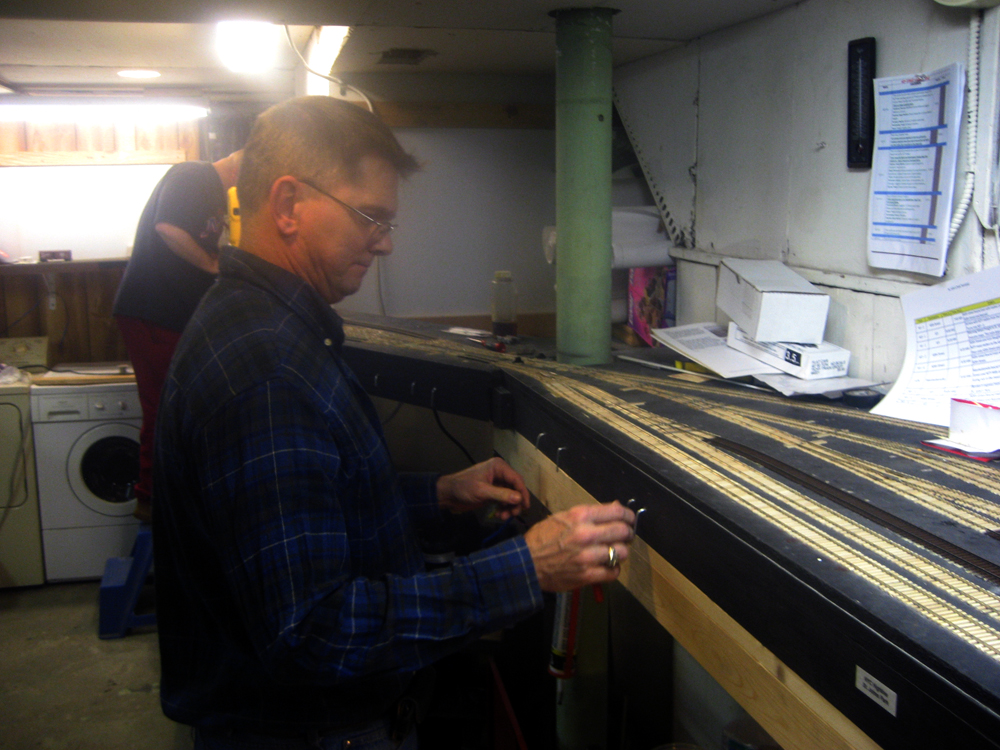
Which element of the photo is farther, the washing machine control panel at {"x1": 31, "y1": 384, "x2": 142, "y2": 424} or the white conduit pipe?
the washing machine control panel at {"x1": 31, "y1": 384, "x2": 142, "y2": 424}

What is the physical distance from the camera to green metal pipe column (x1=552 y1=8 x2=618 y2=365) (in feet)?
6.14

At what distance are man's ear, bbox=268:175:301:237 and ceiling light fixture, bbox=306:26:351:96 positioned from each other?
51.5 inches

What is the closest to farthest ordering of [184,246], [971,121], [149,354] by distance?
[971,121]
[184,246]
[149,354]

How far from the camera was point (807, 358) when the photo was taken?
1.60 metres

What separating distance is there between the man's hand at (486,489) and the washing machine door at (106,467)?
2433 millimetres

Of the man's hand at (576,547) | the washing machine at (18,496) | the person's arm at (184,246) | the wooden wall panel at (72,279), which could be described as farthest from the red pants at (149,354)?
the man's hand at (576,547)

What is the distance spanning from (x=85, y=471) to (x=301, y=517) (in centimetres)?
296

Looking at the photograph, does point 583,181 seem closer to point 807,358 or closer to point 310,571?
point 807,358

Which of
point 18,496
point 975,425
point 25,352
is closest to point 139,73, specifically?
point 25,352

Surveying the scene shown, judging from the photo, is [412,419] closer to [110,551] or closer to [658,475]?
[110,551]

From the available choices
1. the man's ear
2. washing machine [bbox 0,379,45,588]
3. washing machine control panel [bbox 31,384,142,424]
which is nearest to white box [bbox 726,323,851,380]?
the man's ear

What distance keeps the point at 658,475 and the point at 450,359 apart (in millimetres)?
1007

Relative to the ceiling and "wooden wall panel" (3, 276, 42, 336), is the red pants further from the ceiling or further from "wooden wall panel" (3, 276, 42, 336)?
"wooden wall panel" (3, 276, 42, 336)

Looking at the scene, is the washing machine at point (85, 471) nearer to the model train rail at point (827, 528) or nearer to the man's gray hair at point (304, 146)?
the model train rail at point (827, 528)
